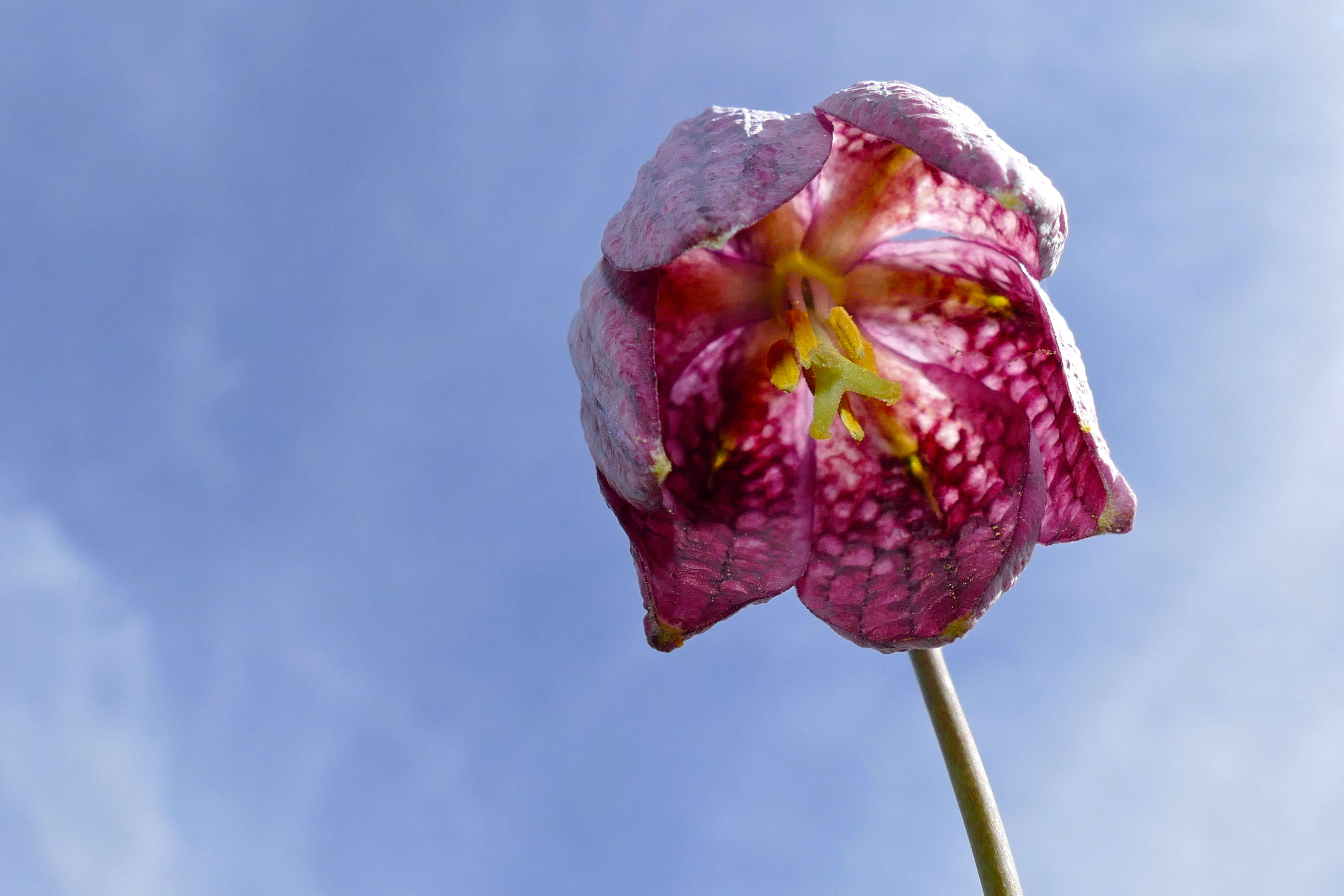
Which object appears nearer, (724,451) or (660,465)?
(660,465)

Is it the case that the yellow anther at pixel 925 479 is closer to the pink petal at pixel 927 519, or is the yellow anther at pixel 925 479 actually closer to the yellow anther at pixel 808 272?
the pink petal at pixel 927 519

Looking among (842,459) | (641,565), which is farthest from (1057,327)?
(641,565)

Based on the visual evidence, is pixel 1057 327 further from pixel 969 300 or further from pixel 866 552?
pixel 866 552

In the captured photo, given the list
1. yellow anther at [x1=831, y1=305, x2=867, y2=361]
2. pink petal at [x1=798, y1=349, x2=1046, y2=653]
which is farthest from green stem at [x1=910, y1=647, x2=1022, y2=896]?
yellow anther at [x1=831, y1=305, x2=867, y2=361]

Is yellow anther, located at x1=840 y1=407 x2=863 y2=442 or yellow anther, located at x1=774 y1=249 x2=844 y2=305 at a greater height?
yellow anther, located at x1=774 y1=249 x2=844 y2=305

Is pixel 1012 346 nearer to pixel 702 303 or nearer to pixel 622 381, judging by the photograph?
pixel 702 303

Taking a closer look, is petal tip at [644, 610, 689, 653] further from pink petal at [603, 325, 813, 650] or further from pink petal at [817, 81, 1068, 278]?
pink petal at [817, 81, 1068, 278]

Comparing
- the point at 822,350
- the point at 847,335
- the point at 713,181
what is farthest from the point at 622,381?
the point at 847,335
